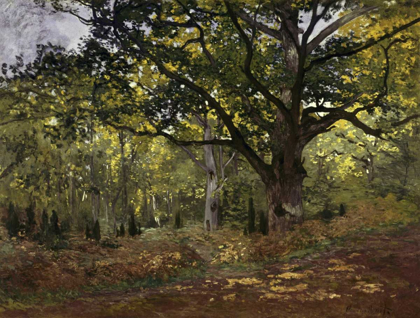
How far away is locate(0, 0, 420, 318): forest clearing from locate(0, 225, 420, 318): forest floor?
0.04 m

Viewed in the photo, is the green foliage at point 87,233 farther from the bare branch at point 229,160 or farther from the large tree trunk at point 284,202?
the large tree trunk at point 284,202

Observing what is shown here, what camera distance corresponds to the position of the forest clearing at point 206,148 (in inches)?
311

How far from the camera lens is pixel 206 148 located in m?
10.0

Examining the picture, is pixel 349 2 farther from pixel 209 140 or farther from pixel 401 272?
pixel 401 272

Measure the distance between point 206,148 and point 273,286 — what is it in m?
3.55

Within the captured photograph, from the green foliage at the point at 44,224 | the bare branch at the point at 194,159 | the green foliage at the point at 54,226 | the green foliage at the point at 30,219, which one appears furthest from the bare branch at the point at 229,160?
the green foliage at the point at 30,219

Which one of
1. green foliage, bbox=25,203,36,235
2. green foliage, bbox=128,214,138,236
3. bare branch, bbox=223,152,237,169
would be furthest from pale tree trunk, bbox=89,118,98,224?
bare branch, bbox=223,152,237,169

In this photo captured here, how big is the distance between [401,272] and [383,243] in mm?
922

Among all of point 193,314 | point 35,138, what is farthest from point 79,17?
point 193,314

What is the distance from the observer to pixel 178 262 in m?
8.45

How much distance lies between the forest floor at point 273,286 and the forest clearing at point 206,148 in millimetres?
41

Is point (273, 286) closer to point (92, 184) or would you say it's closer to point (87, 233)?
point (87, 233)

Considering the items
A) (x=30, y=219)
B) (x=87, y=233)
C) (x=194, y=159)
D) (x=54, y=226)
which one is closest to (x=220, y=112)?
(x=194, y=159)

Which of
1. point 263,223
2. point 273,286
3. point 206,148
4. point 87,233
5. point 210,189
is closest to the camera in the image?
point 273,286
